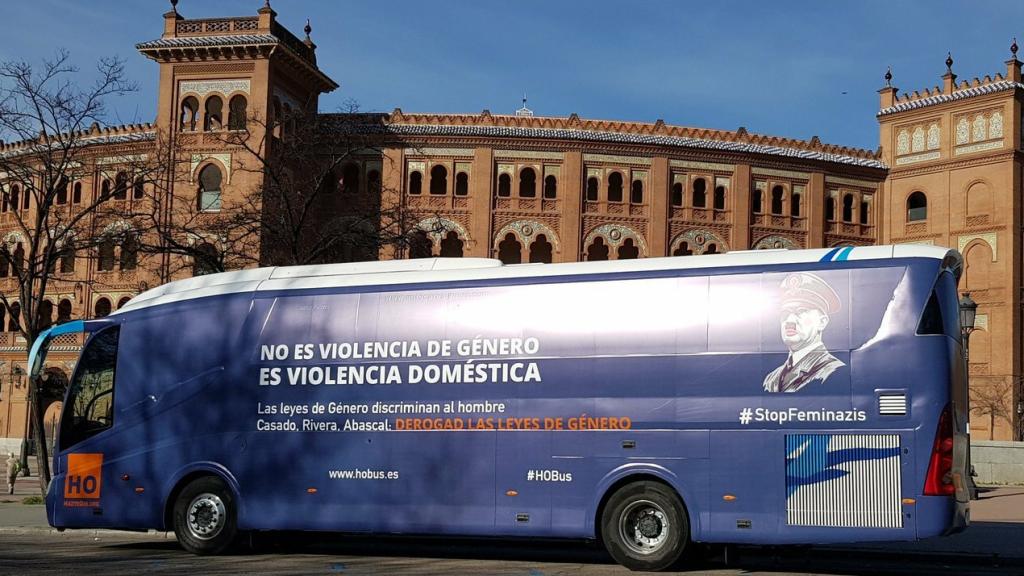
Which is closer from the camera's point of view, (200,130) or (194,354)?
(194,354)

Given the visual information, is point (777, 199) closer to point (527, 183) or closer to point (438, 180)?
point (527, 183)

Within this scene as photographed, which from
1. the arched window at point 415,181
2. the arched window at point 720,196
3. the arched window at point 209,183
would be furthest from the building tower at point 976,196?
the arched window at point 209,183

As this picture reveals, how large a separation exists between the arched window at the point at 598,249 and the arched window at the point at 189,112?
16286 millimetres

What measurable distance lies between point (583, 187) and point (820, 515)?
37.9 m

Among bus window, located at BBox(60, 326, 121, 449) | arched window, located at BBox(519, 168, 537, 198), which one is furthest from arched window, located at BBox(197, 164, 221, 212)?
bus window, located at BBox(60, 326, 121, 449)

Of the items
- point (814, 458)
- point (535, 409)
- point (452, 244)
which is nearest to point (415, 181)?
point (452, 244)

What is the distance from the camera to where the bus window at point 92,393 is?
51.0ft

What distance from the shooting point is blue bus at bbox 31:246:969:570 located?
11.9 meters

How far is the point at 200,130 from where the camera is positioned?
1804 inches

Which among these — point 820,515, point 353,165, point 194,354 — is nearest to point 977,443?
point 820,515

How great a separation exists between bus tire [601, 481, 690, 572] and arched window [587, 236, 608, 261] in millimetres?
36705

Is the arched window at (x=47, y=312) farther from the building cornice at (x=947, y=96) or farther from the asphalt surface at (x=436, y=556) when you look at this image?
the building cornice at (x=947, y=96)

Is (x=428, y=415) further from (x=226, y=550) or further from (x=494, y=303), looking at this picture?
(x=226, y=550)

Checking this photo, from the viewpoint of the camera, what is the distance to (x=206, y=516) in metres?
14.9
